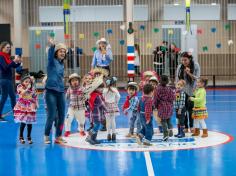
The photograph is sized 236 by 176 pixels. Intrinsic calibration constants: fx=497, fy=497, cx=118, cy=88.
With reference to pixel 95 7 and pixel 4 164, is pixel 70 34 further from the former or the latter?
pixel 4 164

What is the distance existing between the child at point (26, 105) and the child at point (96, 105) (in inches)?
40.0

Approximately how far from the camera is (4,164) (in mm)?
6668

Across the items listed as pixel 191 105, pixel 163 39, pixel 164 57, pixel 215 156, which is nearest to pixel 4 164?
pixel 215 156

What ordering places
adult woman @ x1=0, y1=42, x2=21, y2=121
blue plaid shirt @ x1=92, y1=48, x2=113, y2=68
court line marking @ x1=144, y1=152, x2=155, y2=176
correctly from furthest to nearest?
blue plaid shirt @ x1=92, y1=48, x2=113, y2=68 < adult woman @ x1=0, y1=42, x2=21, y2=121 < court line marking @ x1=144, y1=152, x2=155, y2=176

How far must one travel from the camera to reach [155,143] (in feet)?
25.8

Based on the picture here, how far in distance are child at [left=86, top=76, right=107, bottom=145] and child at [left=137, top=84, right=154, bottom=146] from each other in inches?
24.4

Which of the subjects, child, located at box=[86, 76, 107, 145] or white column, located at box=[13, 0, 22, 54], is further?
white column, located at box=[13, 0, 22, 54]

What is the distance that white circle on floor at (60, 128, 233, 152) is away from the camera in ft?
24.7

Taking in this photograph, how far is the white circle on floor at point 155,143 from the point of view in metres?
7.52

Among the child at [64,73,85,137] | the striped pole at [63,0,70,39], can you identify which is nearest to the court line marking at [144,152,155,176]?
the child at [64,73,85,137]

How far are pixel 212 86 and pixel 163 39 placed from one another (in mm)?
2652

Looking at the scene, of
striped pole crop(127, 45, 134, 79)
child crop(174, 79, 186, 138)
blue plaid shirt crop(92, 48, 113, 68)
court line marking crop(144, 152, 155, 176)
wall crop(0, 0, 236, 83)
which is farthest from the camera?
wall crop(0, 0, 236, 83)

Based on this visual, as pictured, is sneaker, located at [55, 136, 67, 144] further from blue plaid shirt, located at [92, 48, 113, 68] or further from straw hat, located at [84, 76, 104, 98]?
blue plaid shirt, located at [92, 48, 113, 68]

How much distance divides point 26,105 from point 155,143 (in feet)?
7.09
